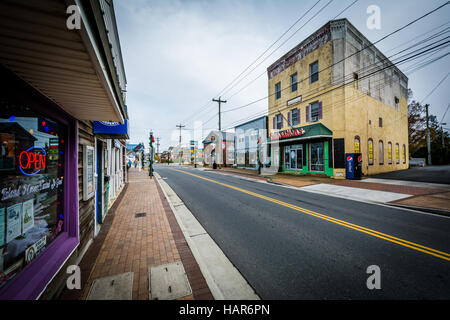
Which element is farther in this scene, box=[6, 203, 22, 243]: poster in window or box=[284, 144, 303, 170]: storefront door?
box=[284, 144, 303, 170]: storefront door

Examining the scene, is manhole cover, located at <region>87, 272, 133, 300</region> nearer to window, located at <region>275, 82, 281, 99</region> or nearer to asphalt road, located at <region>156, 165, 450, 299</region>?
asphalt road, located at <region>156, 165, 450, 299</region>

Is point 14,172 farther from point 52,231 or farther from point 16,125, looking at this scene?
point 52,231

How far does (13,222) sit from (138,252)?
6.88 ft

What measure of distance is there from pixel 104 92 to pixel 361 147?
779 inches

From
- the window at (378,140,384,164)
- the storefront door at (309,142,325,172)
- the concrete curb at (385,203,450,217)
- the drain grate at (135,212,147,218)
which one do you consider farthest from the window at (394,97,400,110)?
the drain grate at (135,212,147,218)

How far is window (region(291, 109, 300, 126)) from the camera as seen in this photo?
1820 centimetres

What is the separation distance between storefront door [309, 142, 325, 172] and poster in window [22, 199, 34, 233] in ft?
59.2

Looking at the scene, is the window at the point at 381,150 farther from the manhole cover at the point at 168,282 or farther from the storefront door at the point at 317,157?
the manhole cover at the point at 168,282

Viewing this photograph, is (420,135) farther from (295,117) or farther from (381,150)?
(295,117)

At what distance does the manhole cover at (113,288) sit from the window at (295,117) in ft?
62.1

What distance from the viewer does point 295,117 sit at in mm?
18703

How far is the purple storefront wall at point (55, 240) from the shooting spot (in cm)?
192

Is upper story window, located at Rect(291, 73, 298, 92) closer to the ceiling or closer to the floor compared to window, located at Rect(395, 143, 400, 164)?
closer to the ceiling

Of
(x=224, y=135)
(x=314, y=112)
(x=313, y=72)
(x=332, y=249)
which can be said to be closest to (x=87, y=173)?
(x=332, y=249)
